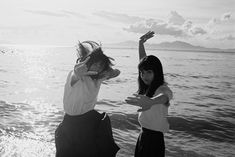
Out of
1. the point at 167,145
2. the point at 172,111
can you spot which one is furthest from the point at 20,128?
the point at 172,111

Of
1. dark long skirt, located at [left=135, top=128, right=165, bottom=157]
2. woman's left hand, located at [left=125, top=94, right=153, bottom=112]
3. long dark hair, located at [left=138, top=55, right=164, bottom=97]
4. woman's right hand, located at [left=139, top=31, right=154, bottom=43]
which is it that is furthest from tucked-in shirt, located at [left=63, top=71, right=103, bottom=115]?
woman's right hand, located at [left=139, top=31, right=154, bottom=43]

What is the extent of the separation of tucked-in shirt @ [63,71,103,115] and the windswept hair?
0.52ft

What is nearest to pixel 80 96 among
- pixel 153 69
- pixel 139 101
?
pixel 139 101

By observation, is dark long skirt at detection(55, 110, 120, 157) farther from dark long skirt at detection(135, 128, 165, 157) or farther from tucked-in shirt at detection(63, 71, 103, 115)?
dark long skirt at detection(135, 128, 165, 157)

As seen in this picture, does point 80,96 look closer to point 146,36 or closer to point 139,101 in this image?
point 139,101

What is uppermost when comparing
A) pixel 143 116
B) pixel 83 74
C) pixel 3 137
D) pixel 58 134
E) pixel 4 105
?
pixel 83 74

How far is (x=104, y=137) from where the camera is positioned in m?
4.12

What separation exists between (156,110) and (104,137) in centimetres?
80

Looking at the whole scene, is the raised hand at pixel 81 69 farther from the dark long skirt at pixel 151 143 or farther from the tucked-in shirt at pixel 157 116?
the dark long skirt at pixel 151 143

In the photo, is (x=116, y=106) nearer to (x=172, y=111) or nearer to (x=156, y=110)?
(x=172, y=111)

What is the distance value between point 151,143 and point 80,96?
1230mm

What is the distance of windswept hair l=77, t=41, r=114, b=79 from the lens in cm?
404

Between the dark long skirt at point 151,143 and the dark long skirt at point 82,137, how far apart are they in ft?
1.91

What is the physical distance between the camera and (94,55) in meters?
4.04
